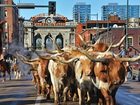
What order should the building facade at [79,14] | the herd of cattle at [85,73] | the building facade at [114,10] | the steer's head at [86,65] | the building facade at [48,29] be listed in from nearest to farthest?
the herd of cattle at [85,73], the steer's head at [86,65], the building facade at [79,14], the building facade at [114,10], the building facade at [48,29]

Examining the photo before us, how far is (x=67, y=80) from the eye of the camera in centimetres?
1781

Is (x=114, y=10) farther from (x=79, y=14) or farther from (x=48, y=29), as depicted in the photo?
(x=79, y=14)

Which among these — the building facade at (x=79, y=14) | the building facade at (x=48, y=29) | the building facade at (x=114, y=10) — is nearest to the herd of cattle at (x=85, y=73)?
the building facade at (x=79, y=14)

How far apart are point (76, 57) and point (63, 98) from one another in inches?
107

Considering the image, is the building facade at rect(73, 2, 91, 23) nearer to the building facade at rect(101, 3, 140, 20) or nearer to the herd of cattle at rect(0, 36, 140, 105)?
the building facade at rect(101, 3, 140, 20)

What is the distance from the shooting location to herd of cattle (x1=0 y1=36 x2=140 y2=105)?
44.8ft

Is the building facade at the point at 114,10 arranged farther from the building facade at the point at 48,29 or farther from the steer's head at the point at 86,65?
the steer's head at the point at 86,65

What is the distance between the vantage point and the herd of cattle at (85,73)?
13.6 m

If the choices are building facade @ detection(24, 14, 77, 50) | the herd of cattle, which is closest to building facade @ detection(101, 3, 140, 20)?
building facade @ detection(24, 14, 77, 50)

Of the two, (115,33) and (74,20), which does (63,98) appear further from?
(74,20)

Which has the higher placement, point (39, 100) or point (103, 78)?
point (103, 78)

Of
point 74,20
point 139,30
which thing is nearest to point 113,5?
point 74,20

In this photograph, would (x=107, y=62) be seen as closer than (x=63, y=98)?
Yes

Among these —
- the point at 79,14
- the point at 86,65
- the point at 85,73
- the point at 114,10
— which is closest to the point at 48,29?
the point at 114,10
